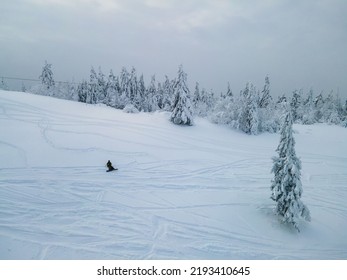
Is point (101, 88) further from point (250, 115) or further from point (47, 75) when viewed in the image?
point (250, 115)

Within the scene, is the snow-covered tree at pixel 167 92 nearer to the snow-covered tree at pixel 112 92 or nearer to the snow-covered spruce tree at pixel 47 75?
the snow-covered tree at pixel 112 92

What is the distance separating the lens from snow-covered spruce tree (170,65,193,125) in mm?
28719

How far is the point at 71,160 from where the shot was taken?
16938 millimetres

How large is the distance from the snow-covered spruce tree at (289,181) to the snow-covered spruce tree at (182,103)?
17.3 m

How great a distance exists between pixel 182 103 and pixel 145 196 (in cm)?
1727

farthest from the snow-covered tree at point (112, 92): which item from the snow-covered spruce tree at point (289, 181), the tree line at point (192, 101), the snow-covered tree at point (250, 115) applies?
the snow-covered spruce tree at point (289, 181)

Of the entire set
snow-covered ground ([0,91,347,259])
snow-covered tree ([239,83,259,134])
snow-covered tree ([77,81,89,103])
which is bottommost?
snow-covered ground ([0,91,347,259])

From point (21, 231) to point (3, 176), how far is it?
5536 millimetres

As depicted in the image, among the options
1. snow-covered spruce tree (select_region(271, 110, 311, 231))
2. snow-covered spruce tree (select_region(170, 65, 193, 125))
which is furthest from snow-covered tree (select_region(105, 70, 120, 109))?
snow-covered spruce tree (select_region(271, 110, 311, 231))

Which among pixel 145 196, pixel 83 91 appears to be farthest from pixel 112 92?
pixel 145 196

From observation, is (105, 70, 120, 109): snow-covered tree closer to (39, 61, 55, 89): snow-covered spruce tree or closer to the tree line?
the tree line

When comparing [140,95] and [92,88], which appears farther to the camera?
[140,95]

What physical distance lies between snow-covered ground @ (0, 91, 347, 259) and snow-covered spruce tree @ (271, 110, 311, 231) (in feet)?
3.03

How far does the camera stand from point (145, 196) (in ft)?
44.7
